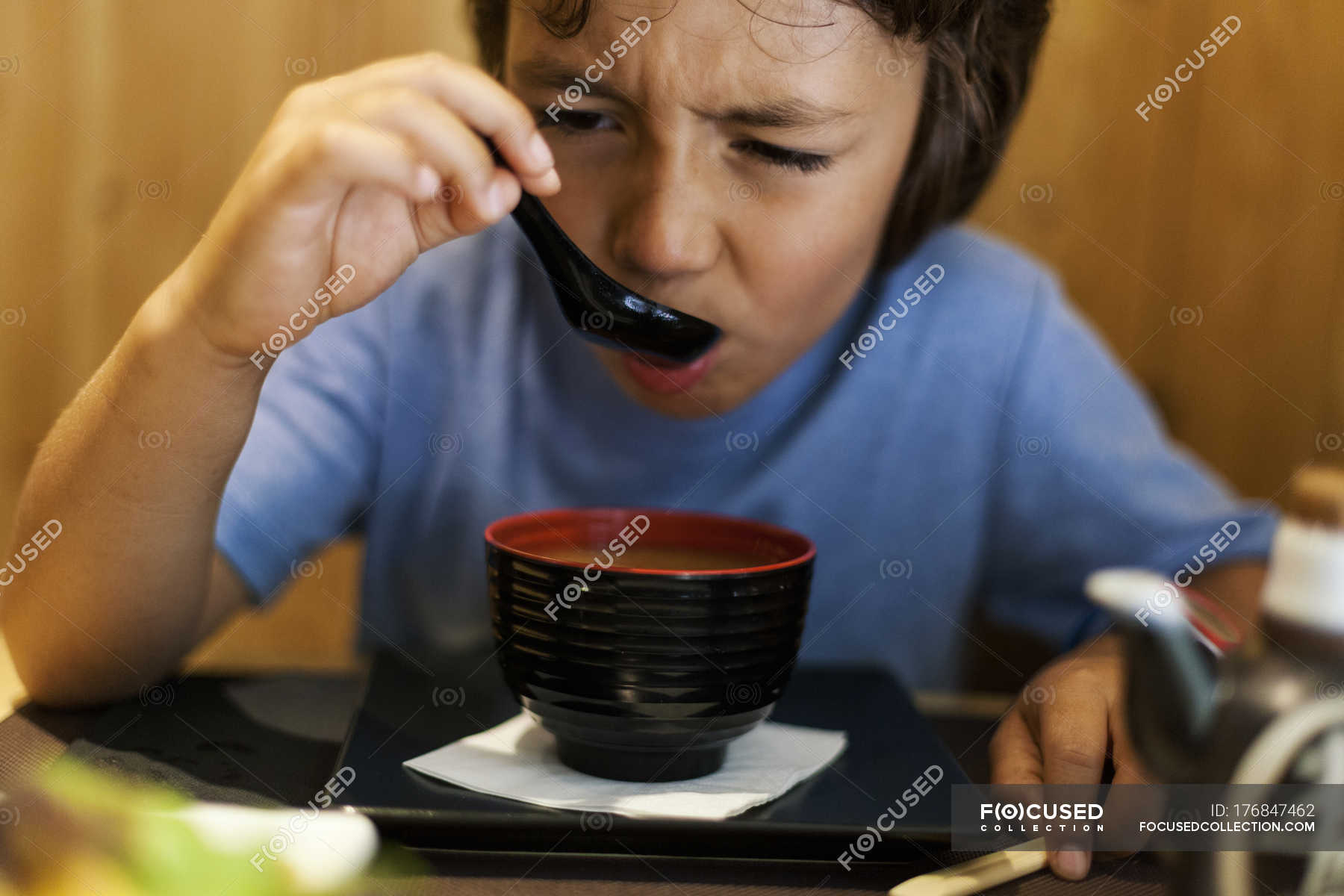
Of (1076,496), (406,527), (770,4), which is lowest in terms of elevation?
(406,527)

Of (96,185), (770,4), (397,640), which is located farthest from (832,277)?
(96,185)

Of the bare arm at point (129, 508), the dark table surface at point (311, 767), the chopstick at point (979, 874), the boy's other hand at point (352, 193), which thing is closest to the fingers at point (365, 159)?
the boy's other hand at point (352, 193)

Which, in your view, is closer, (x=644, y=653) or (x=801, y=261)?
(x=644, y=653)

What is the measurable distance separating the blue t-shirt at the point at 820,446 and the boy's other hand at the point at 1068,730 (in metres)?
0.28

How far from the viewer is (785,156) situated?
2.63 feet

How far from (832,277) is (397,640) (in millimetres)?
606

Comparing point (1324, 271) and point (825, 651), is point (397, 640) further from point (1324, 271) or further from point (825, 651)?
point (1324, 271)

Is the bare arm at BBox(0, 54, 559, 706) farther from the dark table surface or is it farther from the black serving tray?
the black serving tray

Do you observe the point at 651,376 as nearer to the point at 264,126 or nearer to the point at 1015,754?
the point at 1015,754

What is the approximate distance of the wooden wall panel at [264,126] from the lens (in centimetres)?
146

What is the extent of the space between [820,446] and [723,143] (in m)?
0.43

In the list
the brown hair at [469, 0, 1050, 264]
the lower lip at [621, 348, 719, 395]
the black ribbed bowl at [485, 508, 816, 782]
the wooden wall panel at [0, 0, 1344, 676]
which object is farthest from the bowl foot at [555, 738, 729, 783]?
the wooden wall panel at [0, 0, 1344, 676]

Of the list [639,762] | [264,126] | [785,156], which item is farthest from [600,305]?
[264,126]

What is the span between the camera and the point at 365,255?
0.75 meters
